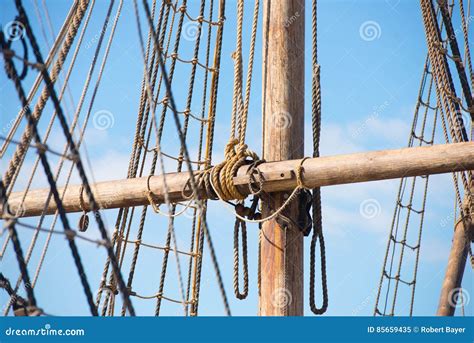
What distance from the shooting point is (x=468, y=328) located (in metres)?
5.27

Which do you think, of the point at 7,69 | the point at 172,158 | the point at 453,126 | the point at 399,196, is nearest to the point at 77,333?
the point at 7,69

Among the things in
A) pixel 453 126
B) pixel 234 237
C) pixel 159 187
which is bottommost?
pixel 234 237

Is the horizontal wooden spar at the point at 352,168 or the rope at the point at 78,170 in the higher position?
the horizontal wooden spar at the point at 352,168

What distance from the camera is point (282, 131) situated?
18.1 ft

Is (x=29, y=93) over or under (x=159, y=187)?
over

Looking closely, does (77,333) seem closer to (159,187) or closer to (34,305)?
(34,305)

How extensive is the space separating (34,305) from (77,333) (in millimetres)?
1028

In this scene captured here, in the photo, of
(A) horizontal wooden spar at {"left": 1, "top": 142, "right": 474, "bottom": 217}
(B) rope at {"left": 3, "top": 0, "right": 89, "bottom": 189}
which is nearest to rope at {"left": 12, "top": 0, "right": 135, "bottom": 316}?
(B) rope at {"left": 3, "top": 0, "right": 89, "bottom": 189}

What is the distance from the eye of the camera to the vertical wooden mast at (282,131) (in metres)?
5.23
